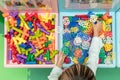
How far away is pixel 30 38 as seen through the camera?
3.21ft

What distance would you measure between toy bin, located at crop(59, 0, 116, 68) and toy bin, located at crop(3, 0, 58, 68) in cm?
4

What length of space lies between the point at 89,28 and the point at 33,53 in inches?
9.5

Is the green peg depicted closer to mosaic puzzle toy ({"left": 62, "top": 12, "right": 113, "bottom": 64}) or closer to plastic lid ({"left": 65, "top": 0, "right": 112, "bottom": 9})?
mosaic puzzle toy ({"left": 62, "top": 12, "right": 113, "bottom": 64})

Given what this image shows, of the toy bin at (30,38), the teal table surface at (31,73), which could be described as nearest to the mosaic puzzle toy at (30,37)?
the toy bin at (30,38)

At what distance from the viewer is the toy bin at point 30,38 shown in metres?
0.98

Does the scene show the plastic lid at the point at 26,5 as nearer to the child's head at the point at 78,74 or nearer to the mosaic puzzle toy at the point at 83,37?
the mosaic puzzle toy at the point at 83,37

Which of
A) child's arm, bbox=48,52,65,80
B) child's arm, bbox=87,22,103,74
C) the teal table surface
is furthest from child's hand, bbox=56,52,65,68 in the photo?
the teal table surface

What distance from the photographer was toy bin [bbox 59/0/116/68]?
38.5 inches

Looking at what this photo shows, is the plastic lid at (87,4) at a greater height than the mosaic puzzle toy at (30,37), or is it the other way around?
the plastic lid at (87,4)

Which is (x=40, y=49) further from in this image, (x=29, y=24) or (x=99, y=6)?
(x=99, y=6)

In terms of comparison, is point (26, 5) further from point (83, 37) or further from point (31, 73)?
point (31, 73)

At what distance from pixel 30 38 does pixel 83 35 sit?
209mm

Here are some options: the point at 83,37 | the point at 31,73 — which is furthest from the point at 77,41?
the point at 31,73

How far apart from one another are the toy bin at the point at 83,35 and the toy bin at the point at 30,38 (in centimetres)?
4
